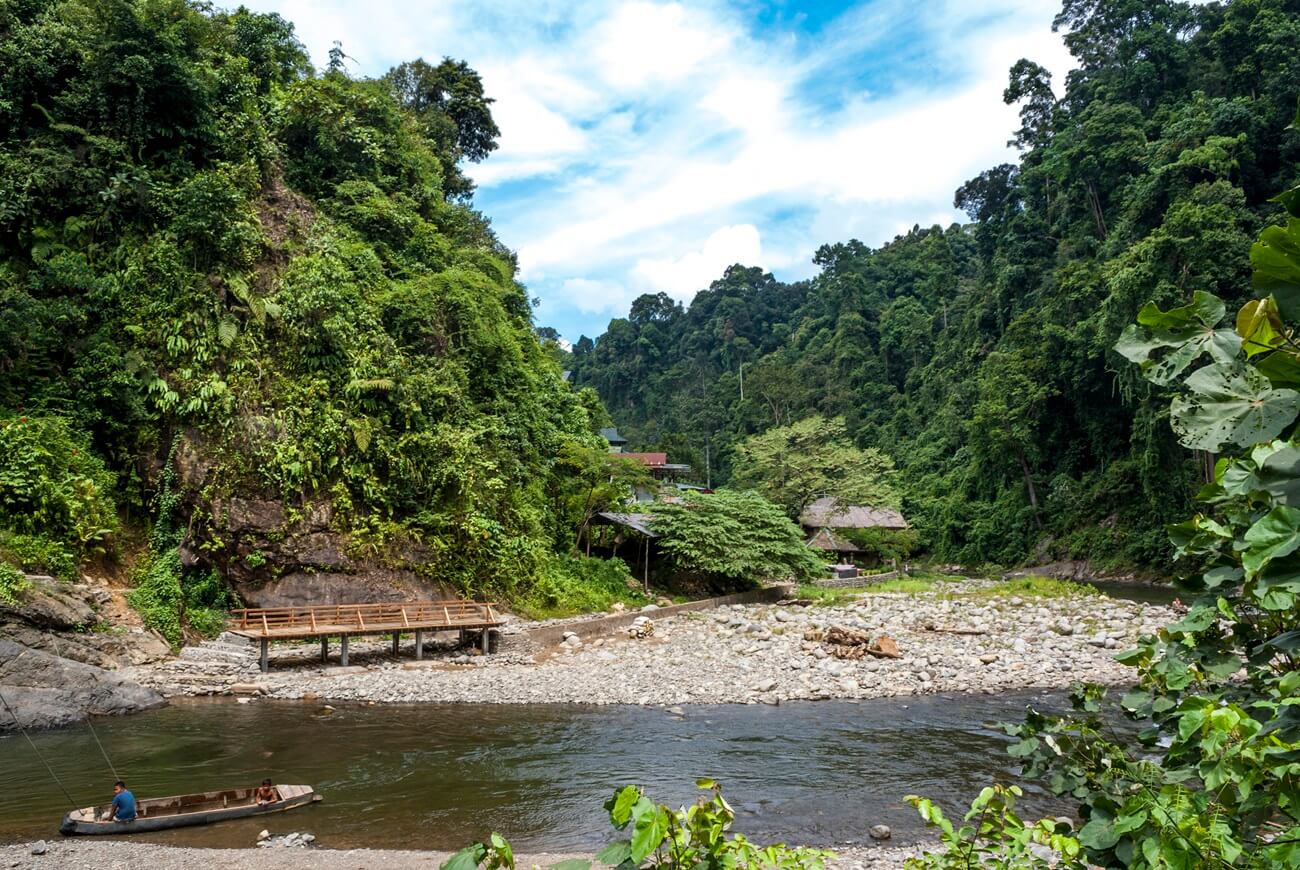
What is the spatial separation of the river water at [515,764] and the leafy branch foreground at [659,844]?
7165mm

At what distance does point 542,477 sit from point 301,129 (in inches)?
531

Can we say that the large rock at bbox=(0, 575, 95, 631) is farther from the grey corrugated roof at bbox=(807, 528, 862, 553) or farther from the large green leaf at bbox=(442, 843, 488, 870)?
the grey corrugated roof at bbox=(807, 528, 862, 553)

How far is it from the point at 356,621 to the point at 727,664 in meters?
8.52

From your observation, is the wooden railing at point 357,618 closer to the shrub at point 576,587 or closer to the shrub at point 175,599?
the shrub at point 175,599

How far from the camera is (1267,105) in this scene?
33.6m

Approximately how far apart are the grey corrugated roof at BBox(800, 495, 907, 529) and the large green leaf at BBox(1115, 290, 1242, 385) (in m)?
36.6

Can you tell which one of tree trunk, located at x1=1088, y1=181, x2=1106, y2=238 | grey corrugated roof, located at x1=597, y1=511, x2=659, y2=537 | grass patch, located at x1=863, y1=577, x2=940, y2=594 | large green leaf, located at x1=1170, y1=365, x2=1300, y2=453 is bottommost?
grass patch, located at x1=863, y1=577, x2=940, y2=594

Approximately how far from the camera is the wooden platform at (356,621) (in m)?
16.0

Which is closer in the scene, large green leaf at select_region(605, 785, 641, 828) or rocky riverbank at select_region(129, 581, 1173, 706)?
large green leaf at select_region(605, 785, 641, 828)

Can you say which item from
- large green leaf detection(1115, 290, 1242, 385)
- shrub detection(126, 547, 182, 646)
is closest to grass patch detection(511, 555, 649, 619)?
shrub detection(126, 547, 182, 646)

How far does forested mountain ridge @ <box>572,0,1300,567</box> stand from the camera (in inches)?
1246

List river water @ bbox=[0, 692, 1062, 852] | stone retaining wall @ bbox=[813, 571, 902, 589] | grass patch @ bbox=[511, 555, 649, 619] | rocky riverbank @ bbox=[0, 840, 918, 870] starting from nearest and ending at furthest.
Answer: rocky riverbank @ bbox=[0, 840, 918, 870] < river water @ bbox=[0, 692, 1062, 852] < grass patch @ bbox=[511, 555, 649, 619] < stone retaining wall @ bbox=[813, 571, 902, 589]

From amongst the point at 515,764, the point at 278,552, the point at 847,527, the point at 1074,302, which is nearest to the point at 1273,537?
the point at 515,764

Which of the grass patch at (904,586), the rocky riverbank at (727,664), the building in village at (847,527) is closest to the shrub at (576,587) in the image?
the rocky riverbank at (727,664)
